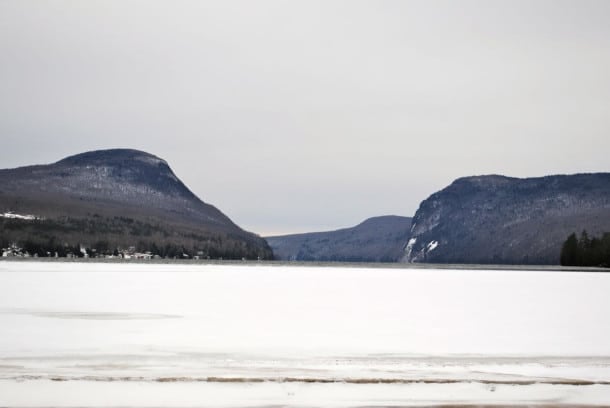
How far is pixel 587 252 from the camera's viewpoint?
175 metres

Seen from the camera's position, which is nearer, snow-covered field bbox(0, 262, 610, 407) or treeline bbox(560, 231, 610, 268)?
snow-covered field bbox(0, 262, 610, 407)

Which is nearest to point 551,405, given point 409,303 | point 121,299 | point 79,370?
point 79,370

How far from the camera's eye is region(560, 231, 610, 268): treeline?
16800cm

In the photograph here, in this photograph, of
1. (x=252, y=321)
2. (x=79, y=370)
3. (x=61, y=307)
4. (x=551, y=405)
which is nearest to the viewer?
(x=551, y=405)

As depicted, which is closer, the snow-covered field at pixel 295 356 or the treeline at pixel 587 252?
the snow-covered field at pixel 295 356

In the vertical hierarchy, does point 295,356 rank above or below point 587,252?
below

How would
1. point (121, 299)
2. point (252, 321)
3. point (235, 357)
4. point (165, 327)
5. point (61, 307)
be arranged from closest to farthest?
point (235, 357)
point (165, 327)
point (252, 321)
point (61, 307)
point (121, 299)

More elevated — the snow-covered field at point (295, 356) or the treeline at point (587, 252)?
the treeline at point (587, 252)

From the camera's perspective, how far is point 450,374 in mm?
19781

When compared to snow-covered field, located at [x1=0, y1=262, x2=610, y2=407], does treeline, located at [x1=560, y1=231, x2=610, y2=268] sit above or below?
above

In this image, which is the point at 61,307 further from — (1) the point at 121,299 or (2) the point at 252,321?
(2) the point at 252,321

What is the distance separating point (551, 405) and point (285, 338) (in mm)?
13106

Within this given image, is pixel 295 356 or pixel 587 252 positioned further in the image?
pixel 587 252

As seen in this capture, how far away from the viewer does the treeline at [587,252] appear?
168000mm
